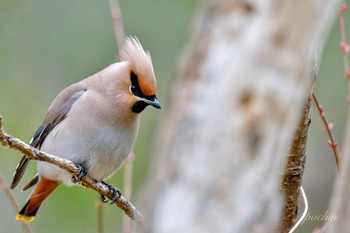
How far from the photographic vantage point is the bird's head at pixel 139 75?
3.78 m

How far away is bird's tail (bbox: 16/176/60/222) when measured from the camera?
4223 millimetres

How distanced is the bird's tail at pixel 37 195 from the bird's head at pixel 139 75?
67cm

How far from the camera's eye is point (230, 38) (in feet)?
4.58

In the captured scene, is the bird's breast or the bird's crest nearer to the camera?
the bird's crest

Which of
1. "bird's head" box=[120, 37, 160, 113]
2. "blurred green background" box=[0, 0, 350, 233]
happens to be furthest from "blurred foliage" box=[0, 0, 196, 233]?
"bird's head" box=[120, 37, 160, 113]

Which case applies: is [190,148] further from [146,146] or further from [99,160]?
[146,146]

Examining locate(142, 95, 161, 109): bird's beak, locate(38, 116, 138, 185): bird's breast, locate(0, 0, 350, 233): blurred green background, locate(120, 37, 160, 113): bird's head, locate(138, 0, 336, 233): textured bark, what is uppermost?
locate(138, 0, 336, 233): textured bark

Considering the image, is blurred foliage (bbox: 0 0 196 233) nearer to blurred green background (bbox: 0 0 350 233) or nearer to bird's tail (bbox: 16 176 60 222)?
blurred green background (bbox: 0 0 350 233)

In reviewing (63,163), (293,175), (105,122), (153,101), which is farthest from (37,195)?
(293,175)

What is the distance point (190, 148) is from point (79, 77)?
589cm

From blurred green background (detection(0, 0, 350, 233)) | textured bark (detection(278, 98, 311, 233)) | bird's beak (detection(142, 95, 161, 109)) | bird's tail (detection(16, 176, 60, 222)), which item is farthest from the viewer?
blurred green background (detection(0, 0, 350, 233))

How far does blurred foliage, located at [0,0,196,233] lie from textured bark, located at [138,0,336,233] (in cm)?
503

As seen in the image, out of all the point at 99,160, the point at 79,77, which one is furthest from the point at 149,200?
the point at 79,77

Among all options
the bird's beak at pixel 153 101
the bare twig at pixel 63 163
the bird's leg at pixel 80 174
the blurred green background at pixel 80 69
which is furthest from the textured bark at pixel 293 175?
the blurred green background at pixel 80 69
